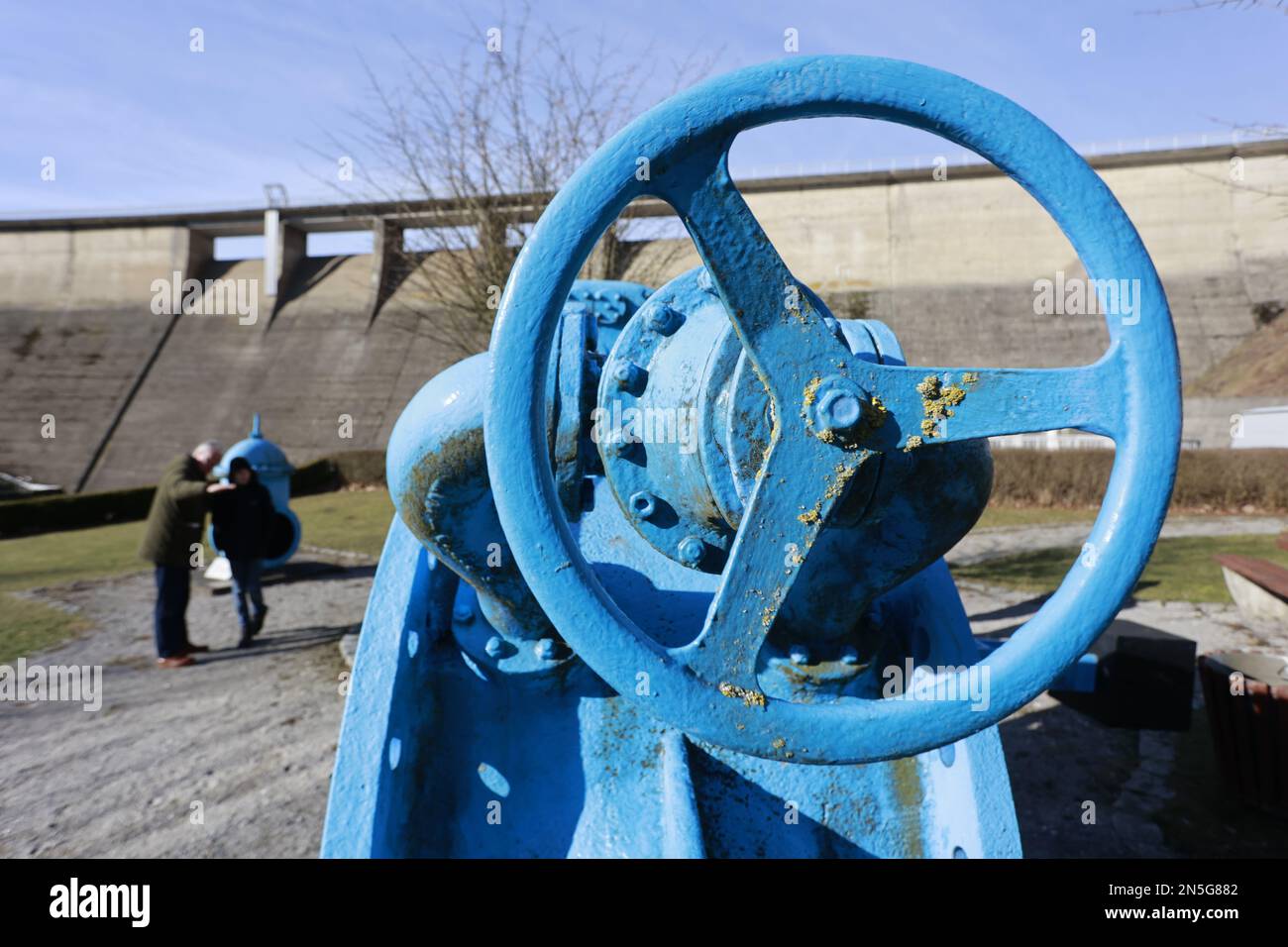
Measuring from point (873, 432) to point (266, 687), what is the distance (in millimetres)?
3737

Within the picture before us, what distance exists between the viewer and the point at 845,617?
1240mm

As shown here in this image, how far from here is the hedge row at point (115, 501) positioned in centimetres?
1108

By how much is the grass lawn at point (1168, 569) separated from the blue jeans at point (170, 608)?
490 cm

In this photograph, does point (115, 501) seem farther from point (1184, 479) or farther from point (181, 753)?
point (1184, 479)

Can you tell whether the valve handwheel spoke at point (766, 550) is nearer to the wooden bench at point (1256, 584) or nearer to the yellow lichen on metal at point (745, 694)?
the yellow lichen on metal at point (745, 694)

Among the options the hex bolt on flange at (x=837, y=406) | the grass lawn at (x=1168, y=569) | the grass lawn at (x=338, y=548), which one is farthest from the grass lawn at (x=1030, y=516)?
the hex bolt on flange at (x=837, y=406)

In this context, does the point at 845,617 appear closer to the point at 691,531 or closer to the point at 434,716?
the point at 691,531

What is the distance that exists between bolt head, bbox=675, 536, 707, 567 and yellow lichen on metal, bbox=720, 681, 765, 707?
0.91ft

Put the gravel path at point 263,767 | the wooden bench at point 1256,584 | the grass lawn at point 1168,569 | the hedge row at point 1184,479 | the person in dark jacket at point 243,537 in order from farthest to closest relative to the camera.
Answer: the hedge row at point 1184,479
the grass lawn at point 1168,569
the person in dark jacket at point 243,537
the wooden bench at point 1256,584
the gravel path at point 263,767

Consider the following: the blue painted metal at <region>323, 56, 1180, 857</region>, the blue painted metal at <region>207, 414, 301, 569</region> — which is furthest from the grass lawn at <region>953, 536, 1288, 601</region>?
the blue painted metal at <region>207, 414, 301, 569</region>

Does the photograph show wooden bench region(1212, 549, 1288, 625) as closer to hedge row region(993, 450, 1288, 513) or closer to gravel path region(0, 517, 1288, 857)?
gravel path region(0, 517, 1288, 857)

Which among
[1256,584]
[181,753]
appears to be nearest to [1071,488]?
[1256,584]

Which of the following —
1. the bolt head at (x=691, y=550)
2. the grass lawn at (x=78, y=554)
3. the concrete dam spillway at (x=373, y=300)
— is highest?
the concrete dam spillway at (x=373, y=300)

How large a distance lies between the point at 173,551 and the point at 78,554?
19.2 ft
